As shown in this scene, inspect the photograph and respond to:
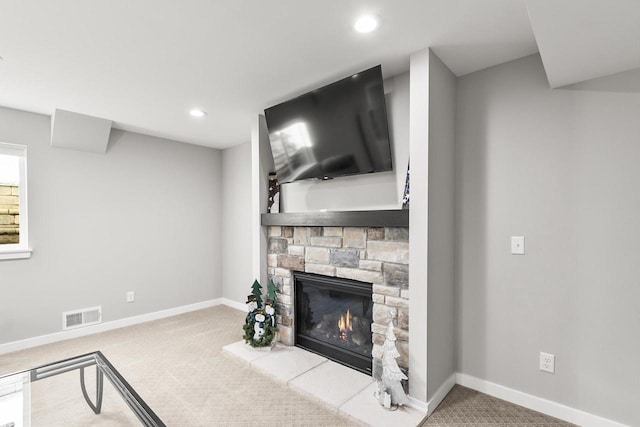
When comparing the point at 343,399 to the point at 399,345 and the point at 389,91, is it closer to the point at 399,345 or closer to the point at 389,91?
the point at 399,345

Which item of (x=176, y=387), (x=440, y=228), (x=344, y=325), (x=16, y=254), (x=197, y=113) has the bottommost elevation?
(x=176, y=387)

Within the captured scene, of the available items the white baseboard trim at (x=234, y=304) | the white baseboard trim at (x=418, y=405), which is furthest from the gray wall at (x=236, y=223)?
the white baseboard trim at (x=418, y=405)

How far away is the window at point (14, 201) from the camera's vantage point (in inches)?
121

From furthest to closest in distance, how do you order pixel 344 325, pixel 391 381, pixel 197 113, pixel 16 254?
pixel 197 113
pixel 16 254
pixel 344 325
pixel 391 381

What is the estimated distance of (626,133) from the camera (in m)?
1.79

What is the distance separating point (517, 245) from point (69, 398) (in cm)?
316

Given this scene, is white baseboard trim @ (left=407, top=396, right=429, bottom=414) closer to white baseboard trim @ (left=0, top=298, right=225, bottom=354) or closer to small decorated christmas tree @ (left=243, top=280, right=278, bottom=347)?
small decorated christmas tree @ (left=243, top=280, right=278, bottom=347)

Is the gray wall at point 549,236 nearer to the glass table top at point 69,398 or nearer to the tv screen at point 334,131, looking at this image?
the tv screen at point 334,131

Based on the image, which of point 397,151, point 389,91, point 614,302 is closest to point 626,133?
point 614,302

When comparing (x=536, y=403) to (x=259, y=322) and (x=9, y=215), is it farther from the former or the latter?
(x=9, y=215)

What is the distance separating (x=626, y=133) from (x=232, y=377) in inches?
118

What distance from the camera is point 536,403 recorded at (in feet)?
6.70

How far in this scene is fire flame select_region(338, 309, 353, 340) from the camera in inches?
105

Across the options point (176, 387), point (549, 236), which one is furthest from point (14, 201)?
point (549, 236)
